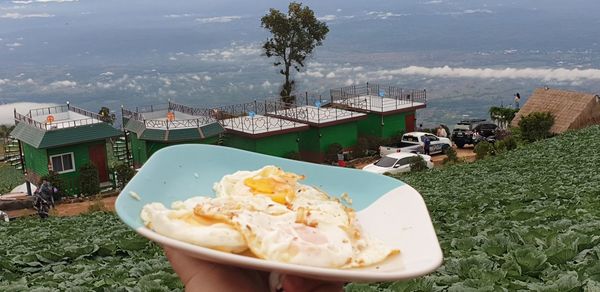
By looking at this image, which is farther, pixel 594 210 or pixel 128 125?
pixel 128 125

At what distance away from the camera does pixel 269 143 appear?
1145 inches

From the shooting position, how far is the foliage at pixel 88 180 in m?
25.7

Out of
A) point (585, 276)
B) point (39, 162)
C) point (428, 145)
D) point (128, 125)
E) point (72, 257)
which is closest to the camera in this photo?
point (585, 276)

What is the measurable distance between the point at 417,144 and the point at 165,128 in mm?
12150

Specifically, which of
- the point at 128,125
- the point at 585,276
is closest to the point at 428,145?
the point at 128,125

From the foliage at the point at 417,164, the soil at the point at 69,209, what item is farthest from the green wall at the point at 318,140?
the soil at the point at 69,209

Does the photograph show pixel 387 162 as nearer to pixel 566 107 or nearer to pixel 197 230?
pixel 566 107

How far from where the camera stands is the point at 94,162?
26625 mm

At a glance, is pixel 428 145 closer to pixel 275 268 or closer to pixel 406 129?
pixel 406 129

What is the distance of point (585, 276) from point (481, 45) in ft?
574

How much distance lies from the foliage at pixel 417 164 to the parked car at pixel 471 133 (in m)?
8.59

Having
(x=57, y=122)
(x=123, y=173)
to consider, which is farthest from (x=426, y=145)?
(x=57, y=122)

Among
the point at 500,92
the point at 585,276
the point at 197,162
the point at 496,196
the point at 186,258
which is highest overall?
the point at 197,162

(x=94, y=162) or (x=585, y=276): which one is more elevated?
(x=585, y=276)
